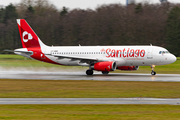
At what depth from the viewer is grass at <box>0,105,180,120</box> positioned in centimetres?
1126

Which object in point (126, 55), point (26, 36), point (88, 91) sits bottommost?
→ point (88, 91)

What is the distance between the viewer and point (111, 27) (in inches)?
3066

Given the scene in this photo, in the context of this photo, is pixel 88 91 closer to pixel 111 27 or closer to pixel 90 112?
pixel 90 112

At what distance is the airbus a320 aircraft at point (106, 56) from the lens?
3438cm

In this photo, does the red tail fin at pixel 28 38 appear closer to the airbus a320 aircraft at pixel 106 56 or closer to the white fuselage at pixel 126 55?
the airbus a320 aircraft at pixel 106 56

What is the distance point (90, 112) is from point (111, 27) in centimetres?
6671

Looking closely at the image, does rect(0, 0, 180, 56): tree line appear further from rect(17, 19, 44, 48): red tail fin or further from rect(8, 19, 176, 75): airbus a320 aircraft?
rect(17, 19, 44, 48): red tail fin

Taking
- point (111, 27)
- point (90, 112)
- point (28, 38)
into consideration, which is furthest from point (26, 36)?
A: point (111, 27)

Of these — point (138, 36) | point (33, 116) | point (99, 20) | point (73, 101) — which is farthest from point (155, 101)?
point (99, 20)

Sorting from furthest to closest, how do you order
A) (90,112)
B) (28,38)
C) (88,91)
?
1. (28,38)
2. (88,91)
3. (90,112)

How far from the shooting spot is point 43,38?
88.0 metres

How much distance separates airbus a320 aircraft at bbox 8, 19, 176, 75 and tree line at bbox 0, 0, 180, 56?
99.9ft

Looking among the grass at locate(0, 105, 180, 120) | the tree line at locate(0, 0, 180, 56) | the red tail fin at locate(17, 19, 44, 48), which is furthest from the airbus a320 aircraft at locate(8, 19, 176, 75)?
the tree line at locate(0, 0, 180, 56)

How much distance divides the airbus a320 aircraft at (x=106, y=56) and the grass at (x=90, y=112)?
792 inches
